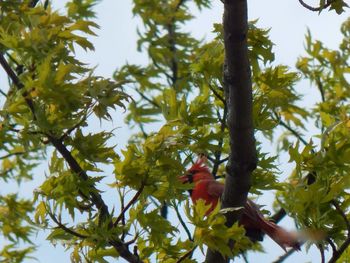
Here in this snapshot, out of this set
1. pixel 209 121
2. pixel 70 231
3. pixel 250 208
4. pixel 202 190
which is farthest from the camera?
pixel 202 190

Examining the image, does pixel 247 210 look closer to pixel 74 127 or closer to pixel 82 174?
pixel 82 174

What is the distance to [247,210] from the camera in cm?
478

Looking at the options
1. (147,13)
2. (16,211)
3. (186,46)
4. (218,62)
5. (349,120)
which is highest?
(147,13)

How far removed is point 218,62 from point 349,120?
781 millimetres

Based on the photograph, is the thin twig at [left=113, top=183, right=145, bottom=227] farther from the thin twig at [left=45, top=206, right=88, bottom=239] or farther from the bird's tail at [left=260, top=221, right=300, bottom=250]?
the bird's tail at [left=260, top=221, right=300, bottom=250]

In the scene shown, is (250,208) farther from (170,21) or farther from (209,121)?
(170,21)

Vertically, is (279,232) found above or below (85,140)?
below

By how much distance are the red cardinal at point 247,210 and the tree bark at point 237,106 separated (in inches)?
34.0

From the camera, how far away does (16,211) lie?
7.84 meters

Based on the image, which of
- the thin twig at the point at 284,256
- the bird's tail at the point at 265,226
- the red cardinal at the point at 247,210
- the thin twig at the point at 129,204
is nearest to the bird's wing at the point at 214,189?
the red cardinal at the point at 247,210

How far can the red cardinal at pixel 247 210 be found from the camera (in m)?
4.68

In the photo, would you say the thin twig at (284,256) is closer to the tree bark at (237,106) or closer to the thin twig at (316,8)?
the tree bark at (237,106)

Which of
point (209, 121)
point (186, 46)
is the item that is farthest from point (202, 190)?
point (186, 46)

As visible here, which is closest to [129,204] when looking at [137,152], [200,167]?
[137,152]
